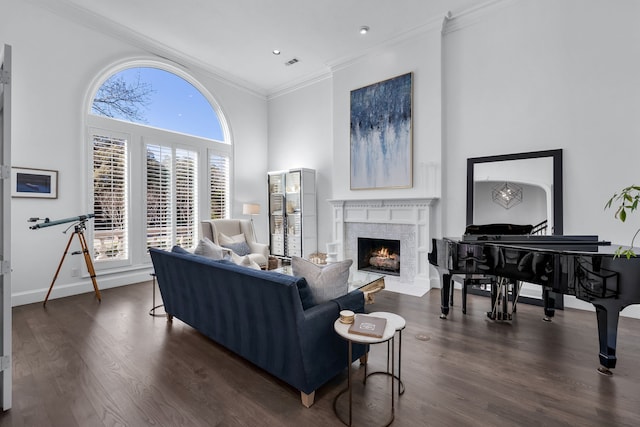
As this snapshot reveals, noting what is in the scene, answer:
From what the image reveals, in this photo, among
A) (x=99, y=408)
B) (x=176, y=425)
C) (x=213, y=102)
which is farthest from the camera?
(x=213, y=102)

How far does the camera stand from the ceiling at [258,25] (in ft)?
13.6

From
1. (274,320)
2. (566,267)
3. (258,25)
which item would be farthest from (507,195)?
(258,25)

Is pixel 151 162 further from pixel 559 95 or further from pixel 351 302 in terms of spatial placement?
pixel 559 95

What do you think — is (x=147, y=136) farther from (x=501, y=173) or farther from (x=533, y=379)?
(x=533, y=379)

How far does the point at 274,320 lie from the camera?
198 cm

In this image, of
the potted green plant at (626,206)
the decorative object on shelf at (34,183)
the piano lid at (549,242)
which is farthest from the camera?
the decorative object on shelf at (34,183)

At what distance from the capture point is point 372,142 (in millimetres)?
5254

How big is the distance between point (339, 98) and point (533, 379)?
200 inches

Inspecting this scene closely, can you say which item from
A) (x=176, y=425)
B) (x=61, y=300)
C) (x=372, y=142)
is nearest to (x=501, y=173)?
(x=372, y=142)

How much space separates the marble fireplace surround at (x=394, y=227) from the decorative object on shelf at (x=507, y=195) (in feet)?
2.81

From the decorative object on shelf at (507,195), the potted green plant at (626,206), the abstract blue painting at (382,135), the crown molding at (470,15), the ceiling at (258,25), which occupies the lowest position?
the potted green plant at (626,206)

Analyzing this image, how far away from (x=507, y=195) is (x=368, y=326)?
333cm

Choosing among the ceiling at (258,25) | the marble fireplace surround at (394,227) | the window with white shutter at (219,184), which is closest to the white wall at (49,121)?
the ceiling at (258,25)

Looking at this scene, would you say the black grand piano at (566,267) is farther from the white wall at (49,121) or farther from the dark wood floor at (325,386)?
the white wall at (49,121)
